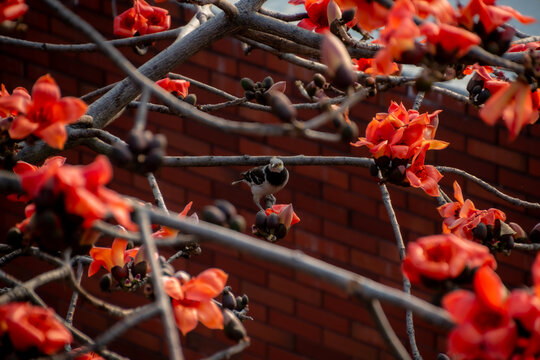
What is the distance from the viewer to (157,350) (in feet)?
10.2

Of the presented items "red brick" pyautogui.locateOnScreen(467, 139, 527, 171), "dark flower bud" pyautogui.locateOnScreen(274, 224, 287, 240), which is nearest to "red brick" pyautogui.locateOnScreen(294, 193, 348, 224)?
"red brick" pyautogui.locateOnScreen(467, 139, 527, 171)

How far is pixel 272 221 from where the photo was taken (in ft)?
4.96

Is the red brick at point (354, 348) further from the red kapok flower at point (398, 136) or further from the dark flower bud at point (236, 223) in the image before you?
the dark flower bud at point (236, 223)

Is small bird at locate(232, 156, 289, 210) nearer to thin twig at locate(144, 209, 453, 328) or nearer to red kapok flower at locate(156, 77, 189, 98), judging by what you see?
red kapok flower at locate(156, 77, 189, 98)

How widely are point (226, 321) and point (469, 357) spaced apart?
40 centimetres

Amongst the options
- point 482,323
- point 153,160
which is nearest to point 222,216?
point 153,160

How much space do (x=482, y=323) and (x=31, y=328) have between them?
0.50m

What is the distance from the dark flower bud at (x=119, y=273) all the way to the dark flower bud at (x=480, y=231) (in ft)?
2.35

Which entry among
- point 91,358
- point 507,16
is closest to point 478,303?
point 507,16

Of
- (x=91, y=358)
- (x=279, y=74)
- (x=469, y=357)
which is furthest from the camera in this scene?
(x=279, y=74)

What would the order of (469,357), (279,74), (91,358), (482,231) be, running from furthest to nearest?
(279,74) < (482,231) < (91,358) < (469,357)

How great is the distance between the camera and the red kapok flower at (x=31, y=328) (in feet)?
2.52

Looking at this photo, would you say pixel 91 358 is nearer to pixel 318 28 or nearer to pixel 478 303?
pixel 478 303

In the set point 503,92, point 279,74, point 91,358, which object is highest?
point 503,92
